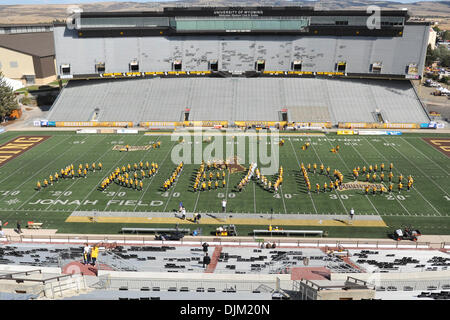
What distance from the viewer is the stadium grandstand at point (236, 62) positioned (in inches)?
1845

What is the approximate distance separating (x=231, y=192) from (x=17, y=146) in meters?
22.9

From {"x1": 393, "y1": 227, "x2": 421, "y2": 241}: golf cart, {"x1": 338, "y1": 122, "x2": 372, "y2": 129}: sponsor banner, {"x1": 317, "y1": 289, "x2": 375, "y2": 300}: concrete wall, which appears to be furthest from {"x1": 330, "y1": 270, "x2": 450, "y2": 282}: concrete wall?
{"x1": 338, "y1": 122, "x2": 372, "y2": 129}: sponsor banner

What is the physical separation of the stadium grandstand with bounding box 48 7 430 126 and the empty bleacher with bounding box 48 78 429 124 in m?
0.12

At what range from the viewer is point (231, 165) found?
31.9m

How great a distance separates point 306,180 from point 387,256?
12.4 meters

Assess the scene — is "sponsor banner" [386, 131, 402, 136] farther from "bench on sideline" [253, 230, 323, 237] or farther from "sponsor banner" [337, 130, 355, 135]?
"bench on sideline" [253, 230, 323, 237]

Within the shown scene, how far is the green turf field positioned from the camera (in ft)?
79.2

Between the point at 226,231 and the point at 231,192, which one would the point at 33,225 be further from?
the point at 231,192

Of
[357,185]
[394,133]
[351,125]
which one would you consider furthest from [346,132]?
[357,185]
